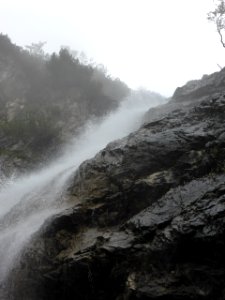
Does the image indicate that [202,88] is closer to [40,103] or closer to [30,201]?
[40,103]

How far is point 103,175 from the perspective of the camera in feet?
52.1

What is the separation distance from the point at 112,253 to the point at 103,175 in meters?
4.57

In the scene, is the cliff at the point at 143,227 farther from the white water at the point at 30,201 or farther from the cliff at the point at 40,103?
the cliff at the point at 40,103

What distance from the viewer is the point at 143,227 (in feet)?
39.6

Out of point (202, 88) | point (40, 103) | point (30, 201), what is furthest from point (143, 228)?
point (40, 103)

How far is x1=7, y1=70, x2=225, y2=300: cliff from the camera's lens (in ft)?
34.7

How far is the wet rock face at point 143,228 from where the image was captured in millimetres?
10578

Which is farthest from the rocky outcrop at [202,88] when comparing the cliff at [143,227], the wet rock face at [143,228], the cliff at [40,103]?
the cliff at [40,103]

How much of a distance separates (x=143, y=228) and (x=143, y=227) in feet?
0.13

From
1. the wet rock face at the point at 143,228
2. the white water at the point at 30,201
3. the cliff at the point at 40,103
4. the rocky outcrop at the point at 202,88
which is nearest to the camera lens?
the wet rock face at the point at 143,228

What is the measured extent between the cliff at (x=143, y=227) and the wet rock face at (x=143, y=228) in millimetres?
29

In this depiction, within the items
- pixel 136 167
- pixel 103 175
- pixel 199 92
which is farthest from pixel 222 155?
pixel 199 92

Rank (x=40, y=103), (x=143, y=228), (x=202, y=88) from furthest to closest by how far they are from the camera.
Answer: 1. (x=40, y=103)
2. (x=202, y=88)
3. (x=143, y=228)

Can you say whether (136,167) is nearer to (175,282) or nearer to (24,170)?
(175,282)
